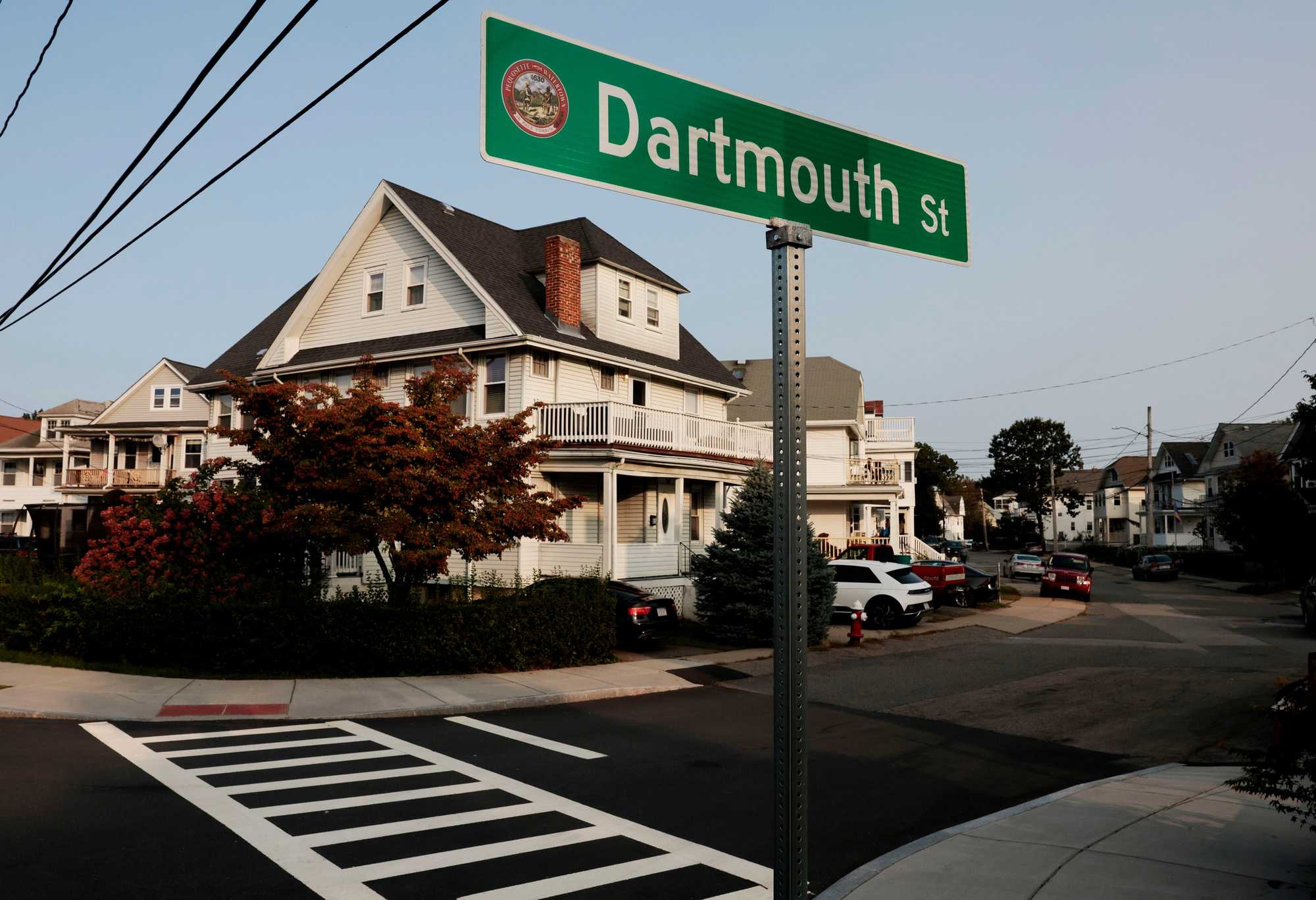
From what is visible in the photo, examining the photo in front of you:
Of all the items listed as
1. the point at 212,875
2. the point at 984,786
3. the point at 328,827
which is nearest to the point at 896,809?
the point at 984,786

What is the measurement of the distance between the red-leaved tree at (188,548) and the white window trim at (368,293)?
11.3m

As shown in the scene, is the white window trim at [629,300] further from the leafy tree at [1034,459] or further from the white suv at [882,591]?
the leafy tree at [1034,459]

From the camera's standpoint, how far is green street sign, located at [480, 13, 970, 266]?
2.67m

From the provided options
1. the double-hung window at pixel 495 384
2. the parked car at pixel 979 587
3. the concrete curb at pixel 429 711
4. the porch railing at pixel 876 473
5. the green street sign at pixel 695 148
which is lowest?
the concrete curb at pixel 429 711

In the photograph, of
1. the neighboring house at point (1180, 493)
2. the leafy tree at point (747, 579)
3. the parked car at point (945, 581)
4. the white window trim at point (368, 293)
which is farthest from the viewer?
the neighboring house at point (1180, 493)

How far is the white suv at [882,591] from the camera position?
86.7 feet

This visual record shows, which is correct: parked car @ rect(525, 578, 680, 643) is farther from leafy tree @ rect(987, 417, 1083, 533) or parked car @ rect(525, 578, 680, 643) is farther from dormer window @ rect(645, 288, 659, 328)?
leafy tree @ rect(987, 417, 1083, 533)

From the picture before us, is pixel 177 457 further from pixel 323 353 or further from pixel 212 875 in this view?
pixel 212 875

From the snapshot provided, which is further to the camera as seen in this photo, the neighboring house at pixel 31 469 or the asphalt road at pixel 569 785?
the neighboring house at pixel 31 469

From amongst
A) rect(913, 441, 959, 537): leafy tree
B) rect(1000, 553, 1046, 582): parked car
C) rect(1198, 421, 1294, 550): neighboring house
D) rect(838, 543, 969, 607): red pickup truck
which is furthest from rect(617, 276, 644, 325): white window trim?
rect(913, 441, 959, 537): leafy tree

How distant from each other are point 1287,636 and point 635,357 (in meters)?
19.5

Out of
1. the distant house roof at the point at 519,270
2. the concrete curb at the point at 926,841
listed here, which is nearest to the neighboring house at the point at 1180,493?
the distant house roof at the point at 519,270

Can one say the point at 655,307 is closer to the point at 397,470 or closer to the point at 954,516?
the point at 397,470

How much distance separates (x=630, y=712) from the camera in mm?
14109
